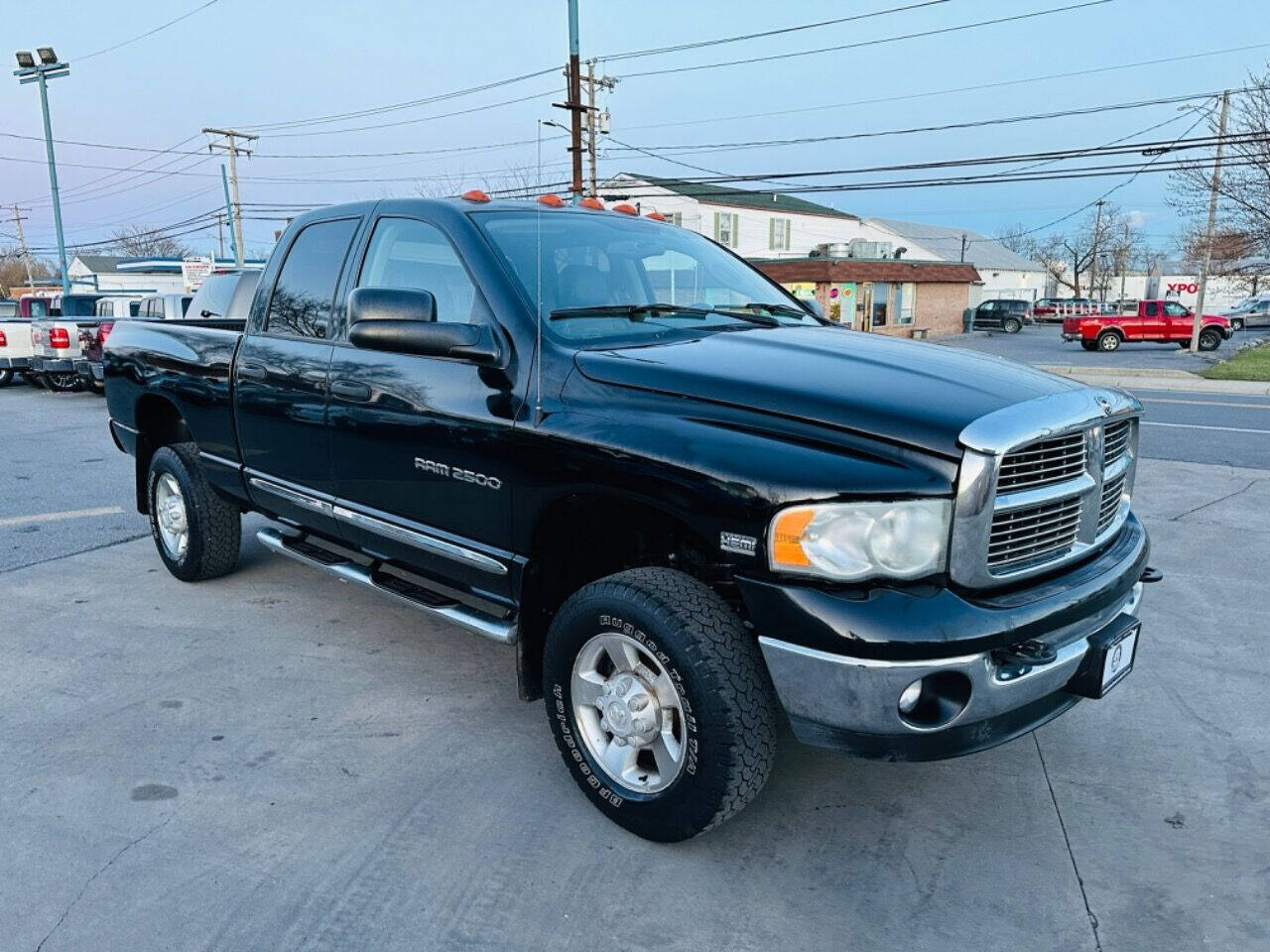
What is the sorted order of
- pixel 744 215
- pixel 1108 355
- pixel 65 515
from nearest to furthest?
pixel 65 515 → pixel 1108 355 → pixel 744 215

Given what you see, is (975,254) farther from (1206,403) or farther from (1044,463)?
(1044,463)

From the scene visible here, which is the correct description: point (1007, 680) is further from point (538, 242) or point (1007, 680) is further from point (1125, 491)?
point (538, 242)

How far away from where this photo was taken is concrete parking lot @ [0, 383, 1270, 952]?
2.48 m

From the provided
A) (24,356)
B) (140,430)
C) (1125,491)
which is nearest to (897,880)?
(1125,491)

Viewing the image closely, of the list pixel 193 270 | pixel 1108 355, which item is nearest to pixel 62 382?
pixel 193 270

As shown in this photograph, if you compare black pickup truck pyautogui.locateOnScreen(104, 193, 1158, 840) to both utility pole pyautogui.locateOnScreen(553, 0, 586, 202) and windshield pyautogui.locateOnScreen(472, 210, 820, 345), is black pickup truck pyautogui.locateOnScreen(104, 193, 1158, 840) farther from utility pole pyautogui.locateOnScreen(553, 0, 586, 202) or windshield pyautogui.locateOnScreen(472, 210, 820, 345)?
utility pole pyautogui.locateOnScreen(553, 0, 586, 202)

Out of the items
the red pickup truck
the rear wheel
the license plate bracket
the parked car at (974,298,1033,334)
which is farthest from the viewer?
the parked car at (974,298,1033,334)

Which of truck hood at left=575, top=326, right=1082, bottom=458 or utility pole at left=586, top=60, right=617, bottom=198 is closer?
truck hood at left=575, top=326, right=1082, bottom=458

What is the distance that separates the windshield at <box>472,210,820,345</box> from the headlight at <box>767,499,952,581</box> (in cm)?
107

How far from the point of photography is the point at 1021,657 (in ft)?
8.03

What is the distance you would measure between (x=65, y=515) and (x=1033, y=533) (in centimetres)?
681

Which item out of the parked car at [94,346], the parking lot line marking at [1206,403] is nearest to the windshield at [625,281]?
the parked car at [94,346]

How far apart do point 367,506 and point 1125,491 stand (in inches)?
110

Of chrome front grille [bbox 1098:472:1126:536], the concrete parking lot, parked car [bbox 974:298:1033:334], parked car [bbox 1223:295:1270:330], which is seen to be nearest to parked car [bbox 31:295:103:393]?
the concrete parking lot
